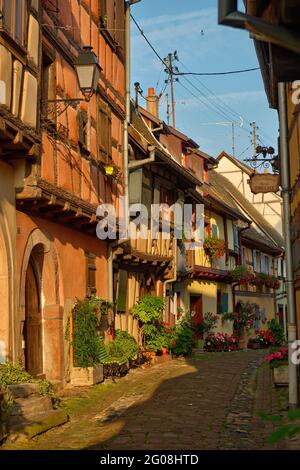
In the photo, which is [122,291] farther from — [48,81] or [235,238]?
[235,238]

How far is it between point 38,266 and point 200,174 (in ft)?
54.0

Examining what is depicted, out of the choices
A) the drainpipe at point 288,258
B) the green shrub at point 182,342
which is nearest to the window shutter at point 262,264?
the green shrub at point 182,342

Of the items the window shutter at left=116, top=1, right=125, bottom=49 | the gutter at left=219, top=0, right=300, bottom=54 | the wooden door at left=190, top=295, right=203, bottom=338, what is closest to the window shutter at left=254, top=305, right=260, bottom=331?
the wooden door at left=190, top=295, right=203, bottom=338

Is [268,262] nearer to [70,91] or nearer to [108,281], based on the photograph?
[108,281]

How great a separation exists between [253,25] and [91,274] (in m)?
10.7

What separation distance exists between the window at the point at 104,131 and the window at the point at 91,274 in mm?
1999

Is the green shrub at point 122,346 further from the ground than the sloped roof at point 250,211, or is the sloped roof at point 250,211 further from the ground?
the sloped roof at point 250,211

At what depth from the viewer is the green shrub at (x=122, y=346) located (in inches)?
550

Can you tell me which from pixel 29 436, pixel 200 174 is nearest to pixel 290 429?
pixel 29 436

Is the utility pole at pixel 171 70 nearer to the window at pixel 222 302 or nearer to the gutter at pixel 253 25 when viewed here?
the window at pixel 222 302

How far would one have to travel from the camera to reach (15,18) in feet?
29.1

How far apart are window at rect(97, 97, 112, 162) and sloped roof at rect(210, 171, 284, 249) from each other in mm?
21080

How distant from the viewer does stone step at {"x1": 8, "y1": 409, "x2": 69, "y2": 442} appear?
7.11 m

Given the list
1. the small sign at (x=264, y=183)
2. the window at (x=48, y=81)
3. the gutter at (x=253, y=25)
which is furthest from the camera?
the small sign at (x=264, y=183)
